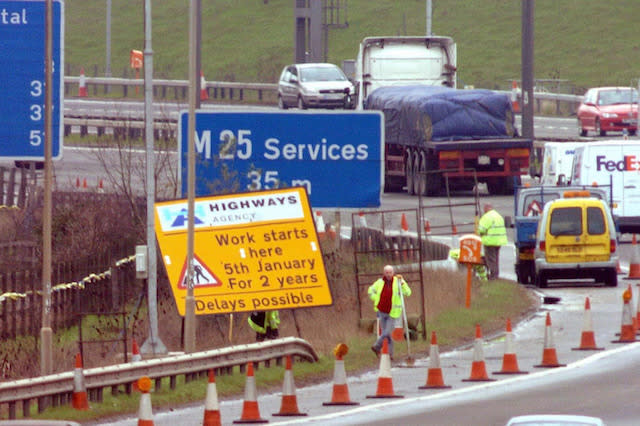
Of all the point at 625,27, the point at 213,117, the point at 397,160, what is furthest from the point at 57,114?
the point at 625,27

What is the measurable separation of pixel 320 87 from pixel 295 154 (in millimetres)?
29039

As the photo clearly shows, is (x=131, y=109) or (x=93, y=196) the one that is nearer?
(x=93, y=196)

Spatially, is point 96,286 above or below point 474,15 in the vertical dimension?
below

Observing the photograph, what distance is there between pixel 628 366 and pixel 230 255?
19.7 ft

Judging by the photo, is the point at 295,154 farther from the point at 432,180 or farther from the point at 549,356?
the point at 432,180

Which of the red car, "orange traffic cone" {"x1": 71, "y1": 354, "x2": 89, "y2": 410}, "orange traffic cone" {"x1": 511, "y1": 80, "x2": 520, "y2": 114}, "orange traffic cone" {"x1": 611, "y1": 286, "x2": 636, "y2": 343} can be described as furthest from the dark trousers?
"orange traffic cone" {"x1": 511, "y1": 80, "x2": 520, "y2": 114}

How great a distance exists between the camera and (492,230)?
33.2 metres

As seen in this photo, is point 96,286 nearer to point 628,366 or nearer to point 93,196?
point 93,196

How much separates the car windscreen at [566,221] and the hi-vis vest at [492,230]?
4.15 ft

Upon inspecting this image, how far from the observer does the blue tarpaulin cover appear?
46.2 metres

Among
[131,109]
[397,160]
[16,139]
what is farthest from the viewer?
[131,109]

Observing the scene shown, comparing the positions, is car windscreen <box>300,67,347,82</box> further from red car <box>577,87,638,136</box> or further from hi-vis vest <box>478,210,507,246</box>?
hi-vis vest <box>478,210,507,246</box>

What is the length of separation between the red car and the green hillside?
19328 mm

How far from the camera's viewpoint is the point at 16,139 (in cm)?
2533
